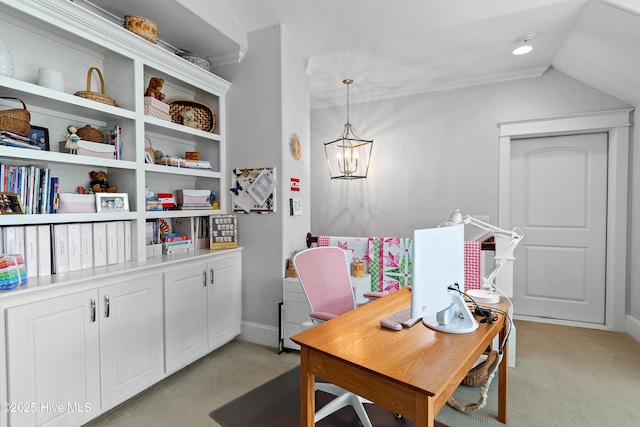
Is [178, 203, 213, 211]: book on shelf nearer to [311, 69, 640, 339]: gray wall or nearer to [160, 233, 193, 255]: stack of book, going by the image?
[160, 233, 193, 255]: stack of book

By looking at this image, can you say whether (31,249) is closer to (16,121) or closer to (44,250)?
(44,250)

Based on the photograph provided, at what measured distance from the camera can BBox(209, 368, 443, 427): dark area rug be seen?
1922 millimetres

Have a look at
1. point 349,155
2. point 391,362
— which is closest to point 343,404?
point 391,362

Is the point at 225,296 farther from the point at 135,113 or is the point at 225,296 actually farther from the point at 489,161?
the point at 489,161

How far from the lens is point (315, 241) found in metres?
3.29

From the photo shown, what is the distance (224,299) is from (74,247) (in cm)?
123

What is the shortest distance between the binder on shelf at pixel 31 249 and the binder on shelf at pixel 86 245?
9.0 inches

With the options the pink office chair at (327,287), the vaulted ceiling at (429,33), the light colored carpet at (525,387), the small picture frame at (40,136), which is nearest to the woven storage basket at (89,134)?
the small picture frame at (40,136)

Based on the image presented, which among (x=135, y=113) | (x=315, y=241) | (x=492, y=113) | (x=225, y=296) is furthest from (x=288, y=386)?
(x=492, y=113)

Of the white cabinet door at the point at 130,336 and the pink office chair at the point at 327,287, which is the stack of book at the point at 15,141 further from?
the pink office chair at the point at 327,287

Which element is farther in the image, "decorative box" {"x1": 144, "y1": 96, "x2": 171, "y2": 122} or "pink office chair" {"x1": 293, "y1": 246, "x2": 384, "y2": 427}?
"decorative box" {"x1": 144, "y1": 96, "x2": 171, "y2": 122}

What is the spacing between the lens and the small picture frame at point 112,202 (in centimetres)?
210

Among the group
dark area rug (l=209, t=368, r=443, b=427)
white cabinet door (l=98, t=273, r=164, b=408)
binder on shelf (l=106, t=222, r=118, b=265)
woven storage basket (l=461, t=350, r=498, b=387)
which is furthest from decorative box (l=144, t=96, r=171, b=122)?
woven storage basket (l=461, t=350, r=498, b=387)

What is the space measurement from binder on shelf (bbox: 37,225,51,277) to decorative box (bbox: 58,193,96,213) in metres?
0.15
